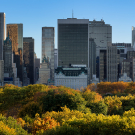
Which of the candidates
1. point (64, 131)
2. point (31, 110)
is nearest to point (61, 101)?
point (31, 110)

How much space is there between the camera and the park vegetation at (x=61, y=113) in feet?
108

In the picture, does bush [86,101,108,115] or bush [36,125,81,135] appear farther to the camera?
bush [86,101,108,115]

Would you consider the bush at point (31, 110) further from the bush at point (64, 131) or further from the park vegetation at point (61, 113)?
the bush at point (64, 131)

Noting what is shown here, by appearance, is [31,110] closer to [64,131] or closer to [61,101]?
[61,101]

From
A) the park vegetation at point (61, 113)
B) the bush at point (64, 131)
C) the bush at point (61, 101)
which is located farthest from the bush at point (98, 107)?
the bush at point (64, 131)

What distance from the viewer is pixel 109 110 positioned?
69.2 meters

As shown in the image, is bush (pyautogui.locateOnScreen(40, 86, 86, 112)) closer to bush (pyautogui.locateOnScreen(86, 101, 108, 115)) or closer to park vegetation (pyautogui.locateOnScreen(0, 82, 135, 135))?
park vegetation (pyautogui.locateOnScreen(0, 82, 135, 135))

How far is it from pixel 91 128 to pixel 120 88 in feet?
352

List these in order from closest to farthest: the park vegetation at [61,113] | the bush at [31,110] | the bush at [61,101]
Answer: the park vegetation at [61,113] < the bush at [31,110] < the bush at [61,101]

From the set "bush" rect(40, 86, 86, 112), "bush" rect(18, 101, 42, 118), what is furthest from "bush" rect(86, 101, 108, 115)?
"bush" rect(18, 101, 42, 118)

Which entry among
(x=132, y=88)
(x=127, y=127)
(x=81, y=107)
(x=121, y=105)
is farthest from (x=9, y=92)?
(x=132, y=88)

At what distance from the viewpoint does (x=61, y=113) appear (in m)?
46.3

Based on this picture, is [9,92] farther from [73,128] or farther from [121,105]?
[73,128]

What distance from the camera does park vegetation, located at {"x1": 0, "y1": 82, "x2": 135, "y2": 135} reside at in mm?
32938
